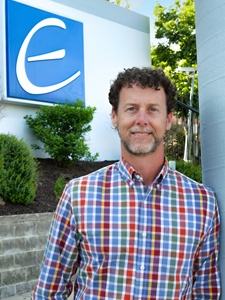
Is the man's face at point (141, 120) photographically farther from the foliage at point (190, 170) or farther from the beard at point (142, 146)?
the foliage at point (190, 170)

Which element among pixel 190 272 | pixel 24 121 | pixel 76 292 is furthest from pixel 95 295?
pixel 24 121

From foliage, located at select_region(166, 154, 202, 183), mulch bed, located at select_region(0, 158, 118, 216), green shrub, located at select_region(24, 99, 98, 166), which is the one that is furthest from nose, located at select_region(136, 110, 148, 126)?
foliage, located at select_region(166, 154, 202, 183)

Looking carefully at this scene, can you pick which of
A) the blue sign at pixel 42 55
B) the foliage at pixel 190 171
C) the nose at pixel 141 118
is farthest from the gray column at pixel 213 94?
the blue sign at pixel 42 55

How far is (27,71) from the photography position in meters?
7.54

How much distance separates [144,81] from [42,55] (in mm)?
6593

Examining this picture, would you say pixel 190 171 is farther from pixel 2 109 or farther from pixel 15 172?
pixel 2 109

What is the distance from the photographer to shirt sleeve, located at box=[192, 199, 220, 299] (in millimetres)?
1612

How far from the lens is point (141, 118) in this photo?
1725 millimetres

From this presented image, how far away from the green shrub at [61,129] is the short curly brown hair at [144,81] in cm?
540

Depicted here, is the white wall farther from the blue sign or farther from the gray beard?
the gray beard

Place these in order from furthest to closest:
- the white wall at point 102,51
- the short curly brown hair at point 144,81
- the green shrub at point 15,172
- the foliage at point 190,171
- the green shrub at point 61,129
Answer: the white wall at point 102,51
the foliage at point 190,171
the green shrub at point 61,129
the green shrub at point 15,172
the short curly brown hair at point 144,81

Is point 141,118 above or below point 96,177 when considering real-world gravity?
above

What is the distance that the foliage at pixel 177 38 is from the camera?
43.1ft

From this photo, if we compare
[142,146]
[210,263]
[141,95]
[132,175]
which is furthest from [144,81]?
[210,263]
